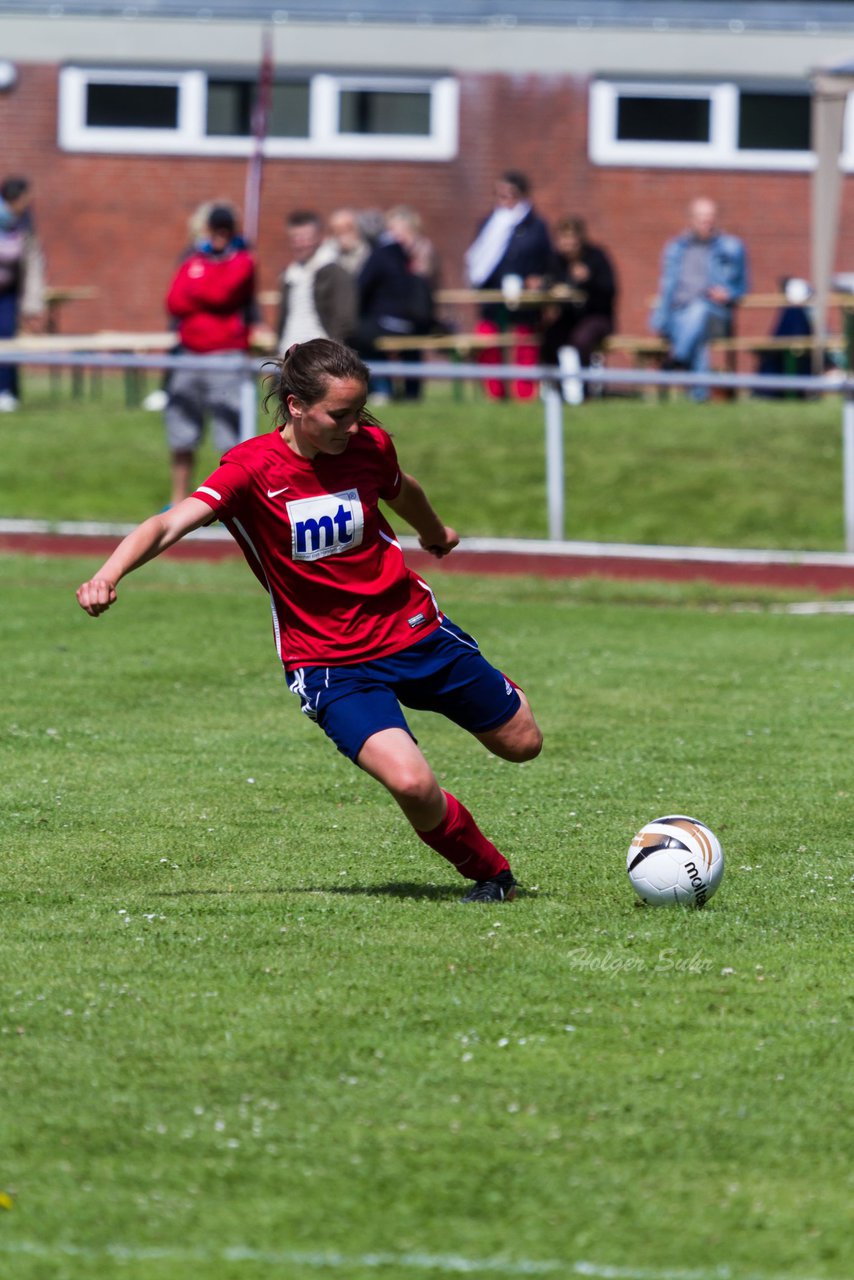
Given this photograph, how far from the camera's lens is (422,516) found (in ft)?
21.8

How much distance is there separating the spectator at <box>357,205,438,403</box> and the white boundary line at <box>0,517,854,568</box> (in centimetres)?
411

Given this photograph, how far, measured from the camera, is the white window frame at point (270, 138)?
2603 centimetres

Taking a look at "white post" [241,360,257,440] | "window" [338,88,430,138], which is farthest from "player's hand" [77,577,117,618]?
"window" [338,88,430,138]

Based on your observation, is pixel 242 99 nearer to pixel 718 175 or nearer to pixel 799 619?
pixel 718 175

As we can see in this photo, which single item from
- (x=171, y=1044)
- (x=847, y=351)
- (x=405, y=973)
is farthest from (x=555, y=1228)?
(x=847, y=351)

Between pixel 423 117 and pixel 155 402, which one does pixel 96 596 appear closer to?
pixel 155 402

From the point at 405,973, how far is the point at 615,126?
865 inches

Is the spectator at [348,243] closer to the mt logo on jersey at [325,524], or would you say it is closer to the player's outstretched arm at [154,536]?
the mt logo on jersey at [325,524]

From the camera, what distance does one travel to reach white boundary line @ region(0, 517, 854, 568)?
50.4ft

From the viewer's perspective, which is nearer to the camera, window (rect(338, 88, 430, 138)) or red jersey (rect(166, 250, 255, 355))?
red jersey (rect(166, 250, 255, 355))

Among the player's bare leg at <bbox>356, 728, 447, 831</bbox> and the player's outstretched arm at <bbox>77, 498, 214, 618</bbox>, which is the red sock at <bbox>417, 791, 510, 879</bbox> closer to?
the player's bare leg at <bbox>356, 728, 447, 831</bbox>

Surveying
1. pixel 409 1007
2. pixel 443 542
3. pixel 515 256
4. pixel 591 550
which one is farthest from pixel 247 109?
pixel 409 1007

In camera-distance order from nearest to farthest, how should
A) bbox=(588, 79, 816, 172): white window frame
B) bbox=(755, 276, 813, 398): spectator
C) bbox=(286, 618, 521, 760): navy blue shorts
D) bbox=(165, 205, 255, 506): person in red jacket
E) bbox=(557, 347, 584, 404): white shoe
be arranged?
1. bbox=(286, 618, 521, 760): navy blue shorts
2. bbox=(165, 205, 255, 506): person in red jacket
3. bbox=(557, 347, 584, 404): white shoe
4. bbox=(755, 276, 813, 398): spectator
5. bbox=(588, 79, 816, 172): white window frame

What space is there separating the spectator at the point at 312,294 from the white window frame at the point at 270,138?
961 centimetres
